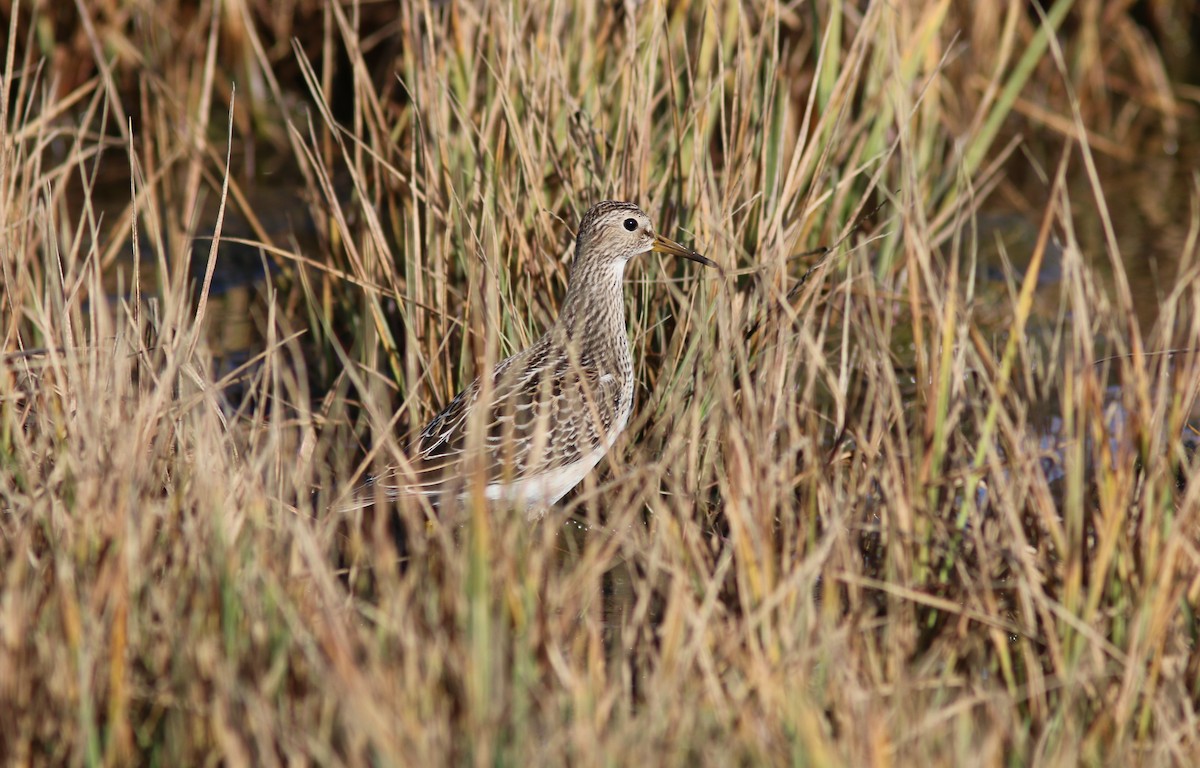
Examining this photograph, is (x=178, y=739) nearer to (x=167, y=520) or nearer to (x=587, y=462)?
(x=167, y=520)

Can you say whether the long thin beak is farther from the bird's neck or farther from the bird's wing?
the bird's wing

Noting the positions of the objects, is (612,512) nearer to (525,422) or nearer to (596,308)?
(525,422)

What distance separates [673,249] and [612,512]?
1.52 meters

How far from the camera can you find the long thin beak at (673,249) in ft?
16.1

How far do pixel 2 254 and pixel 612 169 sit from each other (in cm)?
201

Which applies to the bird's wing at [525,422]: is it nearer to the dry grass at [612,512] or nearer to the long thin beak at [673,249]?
the dry grass at [612,512]

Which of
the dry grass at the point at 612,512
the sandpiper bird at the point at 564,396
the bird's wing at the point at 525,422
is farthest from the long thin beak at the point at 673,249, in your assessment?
the bird's wing at the point at 525,422

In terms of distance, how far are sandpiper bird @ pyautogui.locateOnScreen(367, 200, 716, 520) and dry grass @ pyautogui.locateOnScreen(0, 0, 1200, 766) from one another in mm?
197

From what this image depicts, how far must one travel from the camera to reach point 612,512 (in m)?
3.69

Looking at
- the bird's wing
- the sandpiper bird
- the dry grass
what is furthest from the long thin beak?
the bird's wing

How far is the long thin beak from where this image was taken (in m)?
4.91

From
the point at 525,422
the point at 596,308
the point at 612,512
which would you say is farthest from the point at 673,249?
the point at 612,512

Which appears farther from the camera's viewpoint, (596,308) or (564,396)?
(596,308)

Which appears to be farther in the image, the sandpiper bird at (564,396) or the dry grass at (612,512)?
the sandpiper bird at (564,396)
